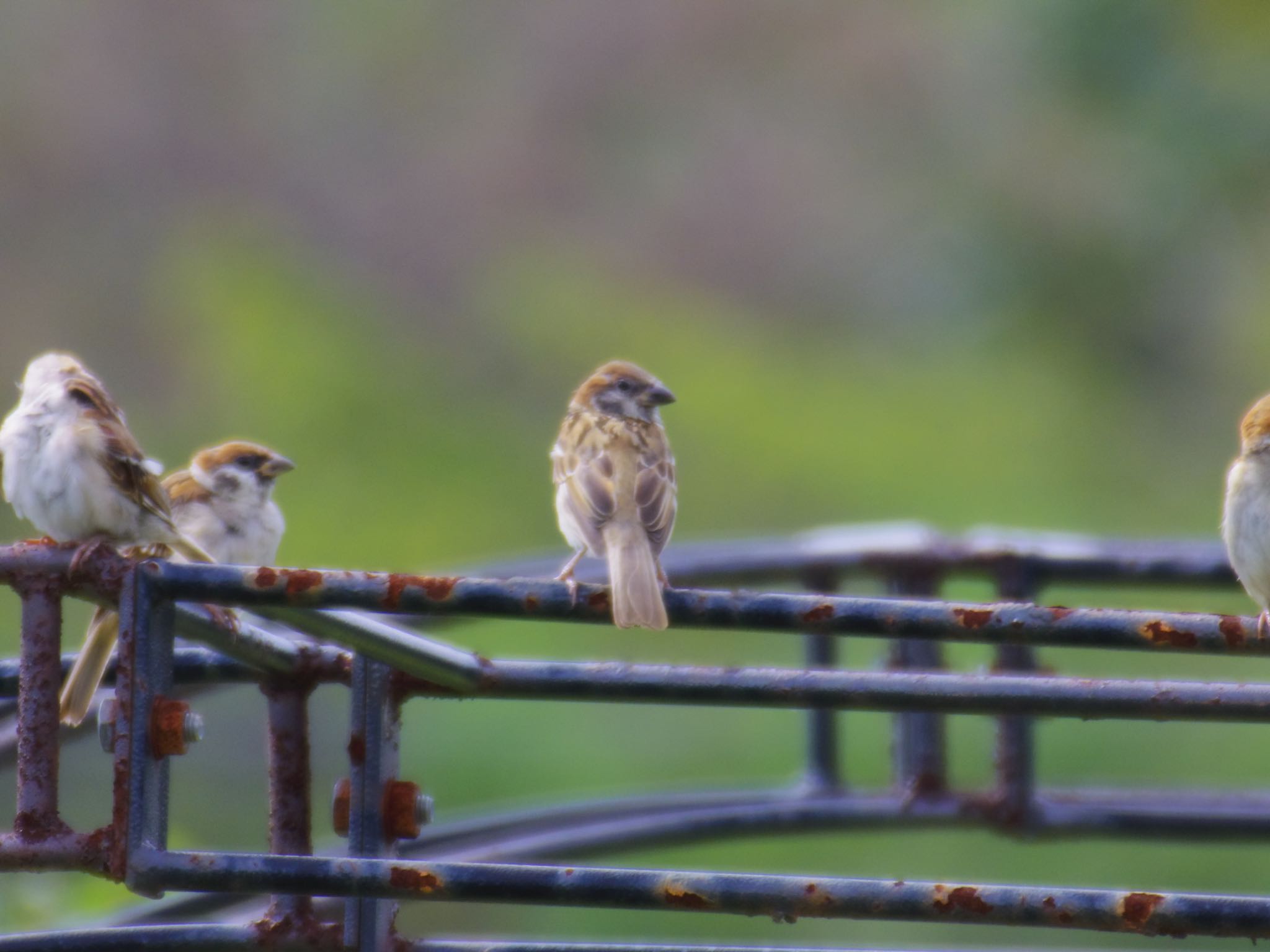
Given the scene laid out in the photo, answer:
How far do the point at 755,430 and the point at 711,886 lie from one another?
46.6ft

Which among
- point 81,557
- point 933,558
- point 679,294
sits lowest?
point 81,557

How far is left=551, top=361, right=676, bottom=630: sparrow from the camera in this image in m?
4.25

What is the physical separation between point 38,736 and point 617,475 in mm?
2456

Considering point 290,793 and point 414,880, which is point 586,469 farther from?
point 414,880

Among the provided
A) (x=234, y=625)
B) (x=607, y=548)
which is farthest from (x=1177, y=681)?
(x=607, y=548)

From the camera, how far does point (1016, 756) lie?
156 inches

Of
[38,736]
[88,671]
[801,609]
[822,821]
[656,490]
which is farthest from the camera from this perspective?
[656,490]

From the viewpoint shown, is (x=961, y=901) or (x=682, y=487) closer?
(x=961, y=901)

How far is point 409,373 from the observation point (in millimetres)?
17891

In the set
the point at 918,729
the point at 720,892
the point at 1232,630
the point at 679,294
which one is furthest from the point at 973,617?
the point at 679,294

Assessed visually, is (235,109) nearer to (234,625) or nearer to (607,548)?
(607,548)

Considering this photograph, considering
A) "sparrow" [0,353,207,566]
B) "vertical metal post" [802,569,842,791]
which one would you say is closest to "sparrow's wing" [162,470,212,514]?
"sparrow" [0,353,207,566]

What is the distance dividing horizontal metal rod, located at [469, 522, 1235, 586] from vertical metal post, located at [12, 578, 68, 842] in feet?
5.27

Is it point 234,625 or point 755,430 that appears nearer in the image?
point 234,625
